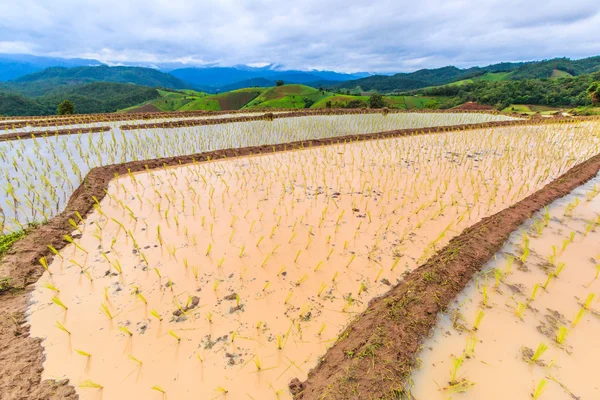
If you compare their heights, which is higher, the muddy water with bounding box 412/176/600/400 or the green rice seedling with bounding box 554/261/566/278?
the green rice seedling with bounding box 554/261/566/278

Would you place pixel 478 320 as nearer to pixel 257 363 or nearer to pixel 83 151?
pixel 257 363

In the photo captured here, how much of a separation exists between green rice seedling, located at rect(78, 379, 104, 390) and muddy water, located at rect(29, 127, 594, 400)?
3 centimetres

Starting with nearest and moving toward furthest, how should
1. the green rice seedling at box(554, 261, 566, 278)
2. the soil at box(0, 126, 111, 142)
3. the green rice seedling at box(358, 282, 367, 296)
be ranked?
the green rice seedling at box(358, 282, 367, 296) < the green rice seedling at box(554, 261, 566, 278) < the soil at box(0, 126, 111, 142)

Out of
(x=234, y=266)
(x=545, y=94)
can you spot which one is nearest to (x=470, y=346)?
(x=234, y=266)

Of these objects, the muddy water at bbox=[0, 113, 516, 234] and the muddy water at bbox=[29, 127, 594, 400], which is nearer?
the muddy water at bbox=[29, 127, 594, 400]

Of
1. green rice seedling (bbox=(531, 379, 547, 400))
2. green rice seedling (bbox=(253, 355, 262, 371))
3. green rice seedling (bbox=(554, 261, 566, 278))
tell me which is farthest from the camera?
green rice seedling (bbox=(554, 261, 566, 278))

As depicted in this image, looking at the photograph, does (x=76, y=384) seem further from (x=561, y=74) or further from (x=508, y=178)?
(x=561, y=74)

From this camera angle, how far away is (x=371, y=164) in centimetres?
736

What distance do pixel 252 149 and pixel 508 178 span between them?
24.2 ft

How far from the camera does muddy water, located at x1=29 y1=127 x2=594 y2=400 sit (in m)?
2.25

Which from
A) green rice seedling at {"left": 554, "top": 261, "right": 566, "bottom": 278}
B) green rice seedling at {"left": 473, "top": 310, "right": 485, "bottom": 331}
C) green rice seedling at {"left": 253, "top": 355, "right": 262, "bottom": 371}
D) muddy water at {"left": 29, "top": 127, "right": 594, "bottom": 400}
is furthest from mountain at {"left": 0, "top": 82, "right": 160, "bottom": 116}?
green rice seedling at {"left": 554, "top": 261, "right": 566, "bottom": 278}

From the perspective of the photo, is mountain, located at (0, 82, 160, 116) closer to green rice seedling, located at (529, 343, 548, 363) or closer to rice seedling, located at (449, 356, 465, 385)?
rice seedling, located at (449, 356, 465, 385)

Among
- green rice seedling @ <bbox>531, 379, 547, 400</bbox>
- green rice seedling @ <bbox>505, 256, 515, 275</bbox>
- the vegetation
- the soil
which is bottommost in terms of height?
green rice seedling @ <bbox>531, 379, 547, 400</bbox>

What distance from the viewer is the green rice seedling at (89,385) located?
2026mm
